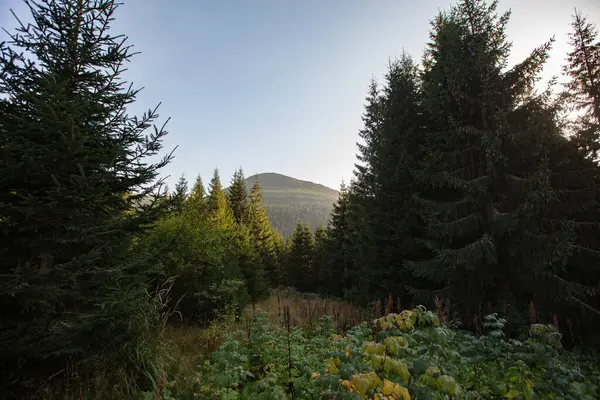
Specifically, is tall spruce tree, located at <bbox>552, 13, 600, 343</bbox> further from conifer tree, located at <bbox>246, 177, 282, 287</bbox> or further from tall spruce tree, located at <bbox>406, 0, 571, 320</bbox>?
conifer tree, located at <bbox>246, 177, 282, 287</bbox>

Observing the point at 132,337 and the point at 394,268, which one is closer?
the point at 132,337

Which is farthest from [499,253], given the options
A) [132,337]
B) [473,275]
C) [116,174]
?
[116,174]

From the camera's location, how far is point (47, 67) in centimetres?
423

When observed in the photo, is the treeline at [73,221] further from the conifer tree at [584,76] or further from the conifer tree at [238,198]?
the conifer tree at [238,198]

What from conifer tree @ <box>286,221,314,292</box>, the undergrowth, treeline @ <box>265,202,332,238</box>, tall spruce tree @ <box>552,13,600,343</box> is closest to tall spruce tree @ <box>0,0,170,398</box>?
the undergrowth

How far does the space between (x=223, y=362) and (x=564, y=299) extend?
914cm

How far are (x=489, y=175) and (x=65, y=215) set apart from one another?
33.3ft

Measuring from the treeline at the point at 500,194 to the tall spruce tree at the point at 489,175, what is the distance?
3 cm

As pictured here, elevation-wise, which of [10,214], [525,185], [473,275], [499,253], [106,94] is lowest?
[473,275]

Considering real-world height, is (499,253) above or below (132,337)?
above

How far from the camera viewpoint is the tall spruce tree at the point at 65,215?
3.46m

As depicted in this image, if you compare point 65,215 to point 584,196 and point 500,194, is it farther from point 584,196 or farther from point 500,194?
point 584,196

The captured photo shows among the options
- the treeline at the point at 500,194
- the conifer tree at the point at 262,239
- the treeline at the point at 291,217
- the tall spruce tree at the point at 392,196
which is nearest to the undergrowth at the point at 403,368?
the treeline at the point at 500,194

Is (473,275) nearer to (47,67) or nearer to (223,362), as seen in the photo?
(223,362)
